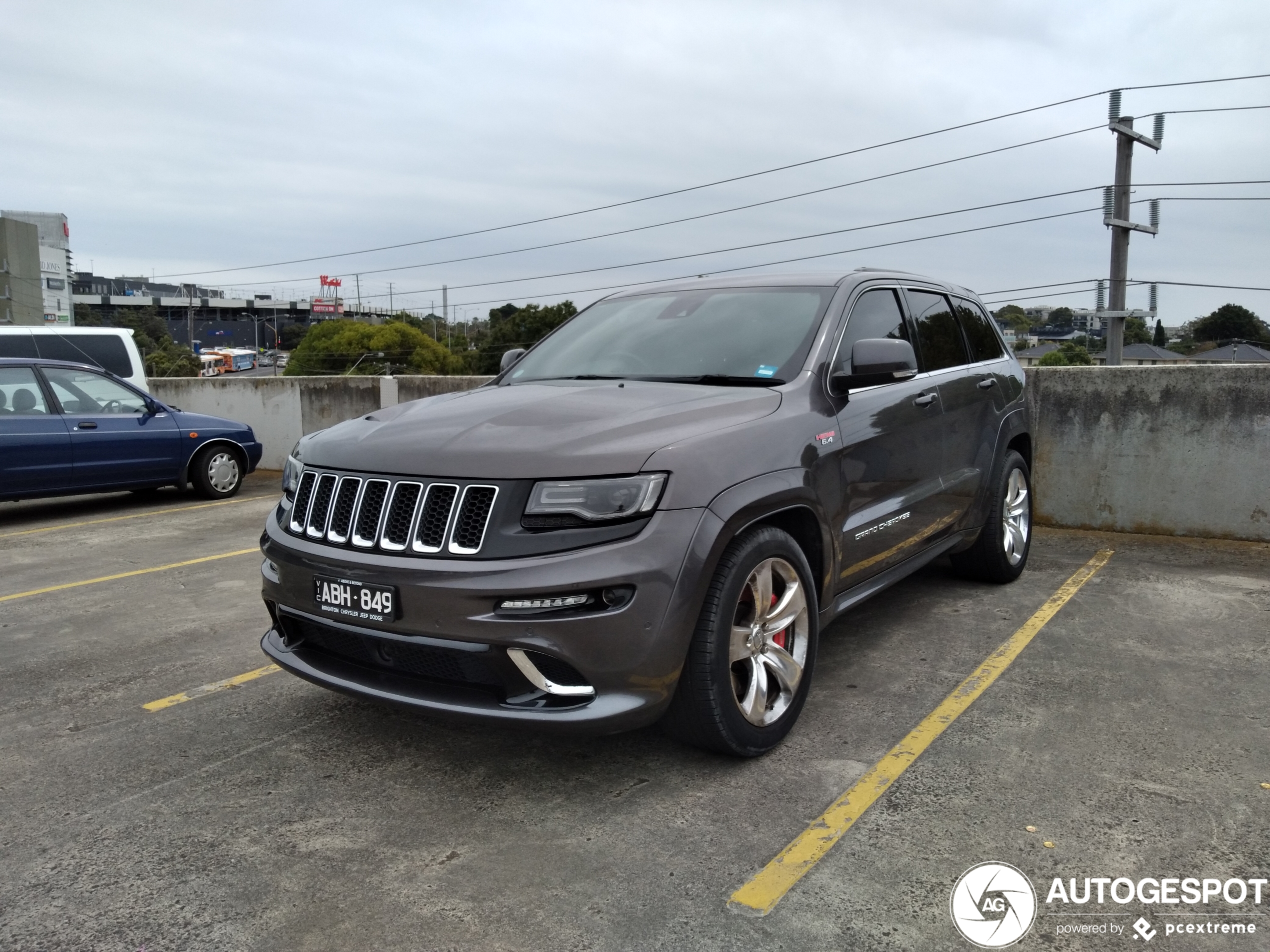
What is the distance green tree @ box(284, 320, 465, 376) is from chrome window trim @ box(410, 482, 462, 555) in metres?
85.9

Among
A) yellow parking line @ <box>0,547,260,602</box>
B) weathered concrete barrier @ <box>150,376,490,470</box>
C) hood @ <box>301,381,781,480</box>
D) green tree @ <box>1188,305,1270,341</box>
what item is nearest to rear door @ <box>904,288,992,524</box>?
hood @ <box>301,381,781,480</box>

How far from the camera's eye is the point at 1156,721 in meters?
3.76

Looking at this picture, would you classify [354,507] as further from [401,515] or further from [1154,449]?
[1154,449]

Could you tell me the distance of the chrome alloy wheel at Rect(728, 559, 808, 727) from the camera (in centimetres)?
333

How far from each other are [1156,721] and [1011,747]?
68 cm

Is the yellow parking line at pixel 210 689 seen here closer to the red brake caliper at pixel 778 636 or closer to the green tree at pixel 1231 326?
the red brake caliper at pixel 778 636

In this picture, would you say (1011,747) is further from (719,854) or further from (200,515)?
(200,515)

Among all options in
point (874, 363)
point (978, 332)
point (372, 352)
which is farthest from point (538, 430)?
point (372, 352)

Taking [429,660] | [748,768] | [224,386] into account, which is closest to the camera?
[429,660]

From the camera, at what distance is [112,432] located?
9492 millimetres

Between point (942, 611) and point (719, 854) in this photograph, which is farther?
point (942, 611)

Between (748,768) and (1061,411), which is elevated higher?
(1061,411)

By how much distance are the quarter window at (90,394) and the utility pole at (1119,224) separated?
25366 millimetres

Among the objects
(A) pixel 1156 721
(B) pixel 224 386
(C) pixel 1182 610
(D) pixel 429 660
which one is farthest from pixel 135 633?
(B) pixel 224 386
